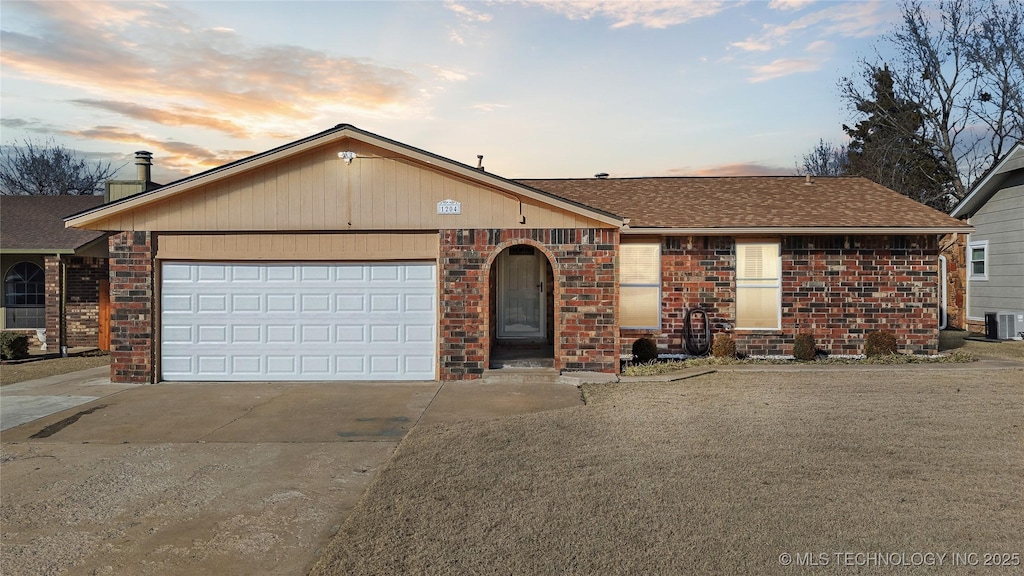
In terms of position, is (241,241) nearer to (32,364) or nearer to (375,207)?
(375,207)

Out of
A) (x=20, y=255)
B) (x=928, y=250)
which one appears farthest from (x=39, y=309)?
(x=928, y=250)

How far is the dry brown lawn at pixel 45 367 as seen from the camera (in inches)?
491

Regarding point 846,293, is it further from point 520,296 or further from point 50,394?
point 50,394

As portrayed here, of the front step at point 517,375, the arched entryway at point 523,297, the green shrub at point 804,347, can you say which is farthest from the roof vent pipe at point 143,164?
the green shrub at point 804,347

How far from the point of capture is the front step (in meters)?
11.0

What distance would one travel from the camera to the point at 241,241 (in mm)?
11383

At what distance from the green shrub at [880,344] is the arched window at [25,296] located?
20312mm

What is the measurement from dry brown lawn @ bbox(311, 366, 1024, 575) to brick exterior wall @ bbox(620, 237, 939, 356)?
4212 millimetres

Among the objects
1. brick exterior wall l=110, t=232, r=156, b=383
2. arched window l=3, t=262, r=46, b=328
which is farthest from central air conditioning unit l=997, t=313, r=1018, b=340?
arched window l=3, t=262, r=46, b=328

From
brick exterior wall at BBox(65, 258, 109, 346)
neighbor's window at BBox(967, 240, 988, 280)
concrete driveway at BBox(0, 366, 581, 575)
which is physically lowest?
concrete driveway at BBox(0, 366, 581, 575)

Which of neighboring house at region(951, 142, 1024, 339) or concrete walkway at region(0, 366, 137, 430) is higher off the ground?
neighboring house at region(951, 142, 1024, 339)

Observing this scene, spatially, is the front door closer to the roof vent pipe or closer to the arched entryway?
the arched entryway

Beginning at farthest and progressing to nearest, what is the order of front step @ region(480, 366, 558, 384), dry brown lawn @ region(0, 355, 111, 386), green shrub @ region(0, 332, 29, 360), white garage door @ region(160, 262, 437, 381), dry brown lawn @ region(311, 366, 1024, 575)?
1. green shrub @ region(0, 332, 29, 360)
2. dry brown lawn @ region(0, 355, 111, 386)
3. white garage door @ region(160, 262, 437, 381)
4. front step @ region(480, 366, 558, 384)
5. dry brown lawn @ region(311, 366, 1024, 575)

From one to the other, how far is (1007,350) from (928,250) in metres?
4.05
